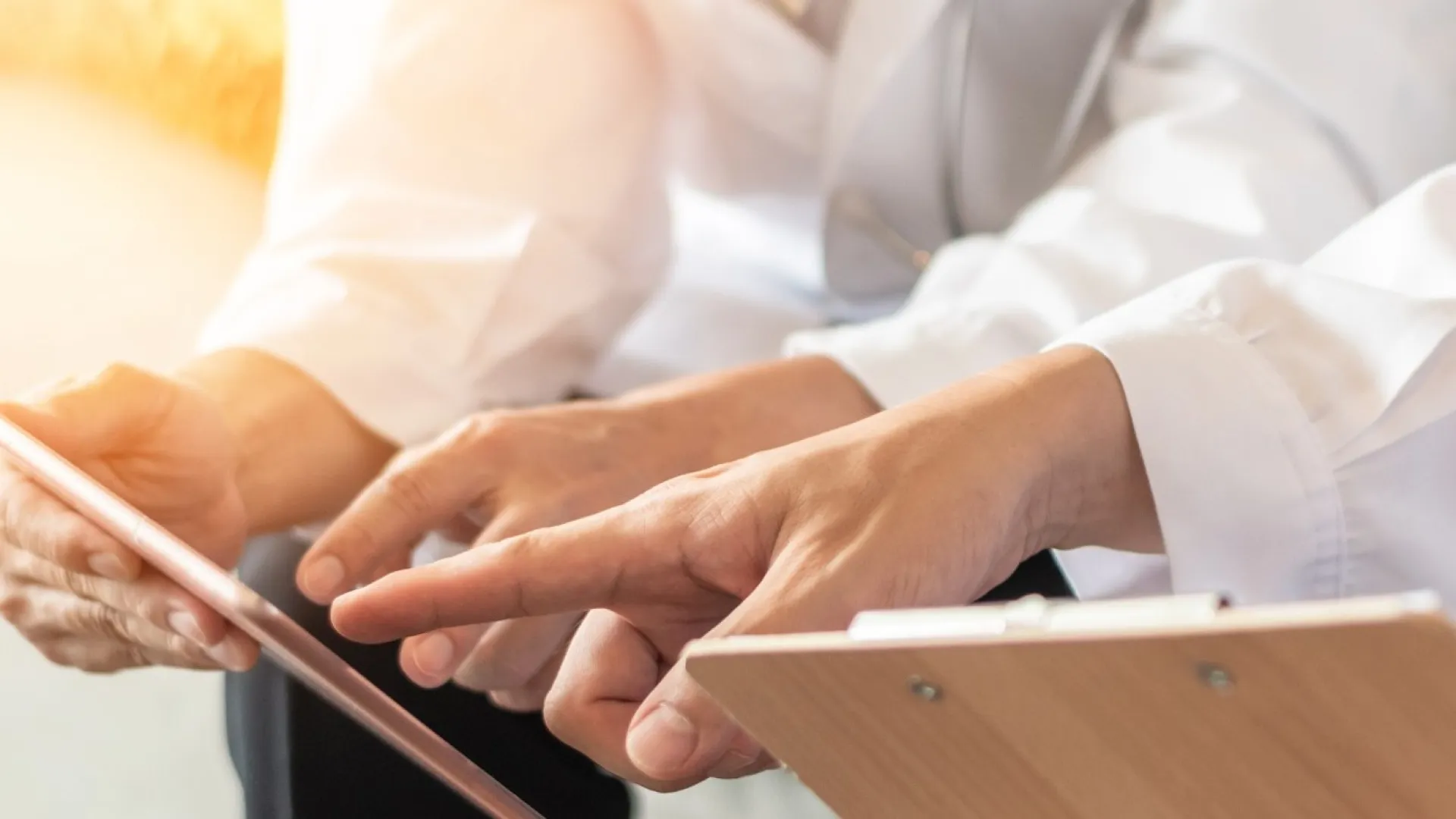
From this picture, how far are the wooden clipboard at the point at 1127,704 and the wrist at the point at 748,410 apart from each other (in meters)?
0.22

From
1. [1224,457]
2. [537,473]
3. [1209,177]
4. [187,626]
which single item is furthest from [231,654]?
[1209,177]

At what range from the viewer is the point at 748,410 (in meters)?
0.41

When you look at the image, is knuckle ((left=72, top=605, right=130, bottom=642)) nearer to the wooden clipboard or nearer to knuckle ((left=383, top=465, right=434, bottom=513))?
knuckle ((left=383, top=465, right=434, bottom=513))

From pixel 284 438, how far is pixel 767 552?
0.80 ft

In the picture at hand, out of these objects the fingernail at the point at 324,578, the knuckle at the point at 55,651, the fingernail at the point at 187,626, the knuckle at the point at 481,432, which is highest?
the fingernail at the point at 187,626

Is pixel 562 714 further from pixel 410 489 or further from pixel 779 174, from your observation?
pixel 779 174

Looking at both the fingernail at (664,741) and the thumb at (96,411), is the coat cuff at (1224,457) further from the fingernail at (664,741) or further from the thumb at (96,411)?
the thumb at (96,411)

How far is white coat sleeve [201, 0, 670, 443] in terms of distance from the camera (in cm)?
46

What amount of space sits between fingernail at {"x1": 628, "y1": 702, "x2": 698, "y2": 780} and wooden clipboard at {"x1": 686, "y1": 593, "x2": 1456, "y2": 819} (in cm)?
4

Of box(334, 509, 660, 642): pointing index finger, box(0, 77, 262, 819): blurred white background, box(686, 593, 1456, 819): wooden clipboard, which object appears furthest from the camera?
box(0, 77, 262, 819): blurred white background

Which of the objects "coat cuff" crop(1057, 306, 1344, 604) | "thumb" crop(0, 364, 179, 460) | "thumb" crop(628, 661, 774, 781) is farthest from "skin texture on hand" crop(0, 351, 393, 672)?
"coat cuff" crop(1057, 306, 1344, 604)

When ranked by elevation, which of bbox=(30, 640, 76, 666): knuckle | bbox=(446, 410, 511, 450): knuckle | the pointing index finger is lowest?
bbox=(30, 640, 76, 666): knuckle

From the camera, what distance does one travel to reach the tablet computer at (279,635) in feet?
0.85

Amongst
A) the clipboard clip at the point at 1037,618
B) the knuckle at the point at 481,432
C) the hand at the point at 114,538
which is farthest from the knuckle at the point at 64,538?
the clipboard clip at the point at 1037,618
